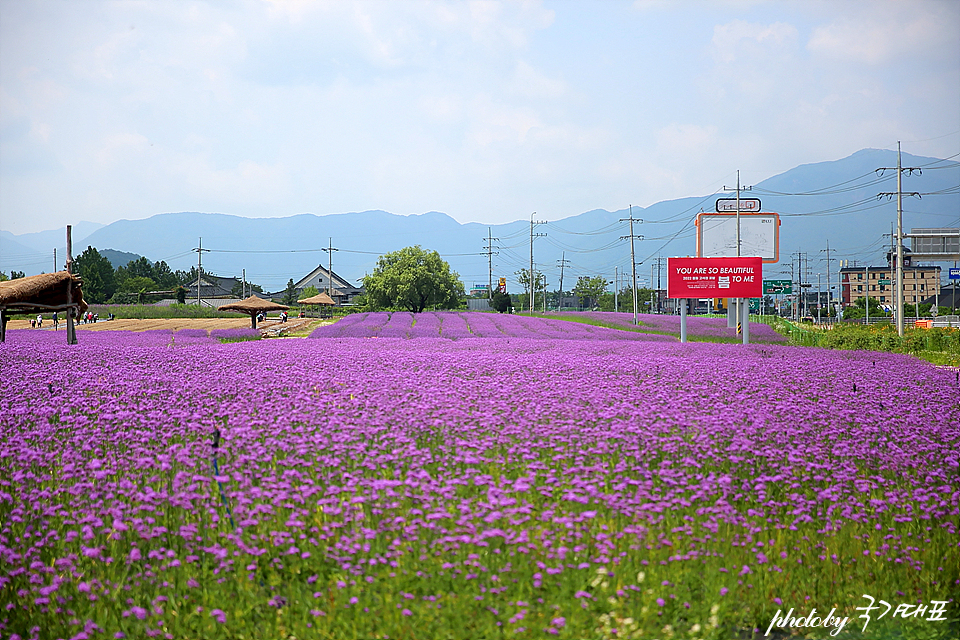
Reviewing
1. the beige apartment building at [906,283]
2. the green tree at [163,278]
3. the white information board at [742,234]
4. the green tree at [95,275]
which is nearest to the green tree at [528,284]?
the green tree at [163,278]

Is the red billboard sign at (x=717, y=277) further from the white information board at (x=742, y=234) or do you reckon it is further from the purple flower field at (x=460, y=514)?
the purple flower field at (x=460, y=514)

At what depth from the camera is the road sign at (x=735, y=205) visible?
3747 cm

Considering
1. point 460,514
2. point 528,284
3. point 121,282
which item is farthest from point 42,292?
point 528,284

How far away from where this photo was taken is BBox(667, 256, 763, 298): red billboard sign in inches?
1078

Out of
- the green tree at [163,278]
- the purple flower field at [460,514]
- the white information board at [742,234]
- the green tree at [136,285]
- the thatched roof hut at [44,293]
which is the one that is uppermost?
the green tree at [163,278]

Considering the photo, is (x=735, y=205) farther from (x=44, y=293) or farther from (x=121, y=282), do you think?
(x=121, y=282)

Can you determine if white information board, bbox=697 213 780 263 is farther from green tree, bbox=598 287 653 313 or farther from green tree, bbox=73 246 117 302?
green tree, bbox=598 287 653 313

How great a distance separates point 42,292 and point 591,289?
421ft

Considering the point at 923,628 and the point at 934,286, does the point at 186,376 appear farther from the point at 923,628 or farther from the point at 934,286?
the point at 934,286

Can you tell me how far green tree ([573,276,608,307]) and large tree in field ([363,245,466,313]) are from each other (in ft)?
230

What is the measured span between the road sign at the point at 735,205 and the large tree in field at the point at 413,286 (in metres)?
37.0

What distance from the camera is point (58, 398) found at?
7.03 m

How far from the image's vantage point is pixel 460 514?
450cm

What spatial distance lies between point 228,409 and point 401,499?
255 centimetres
